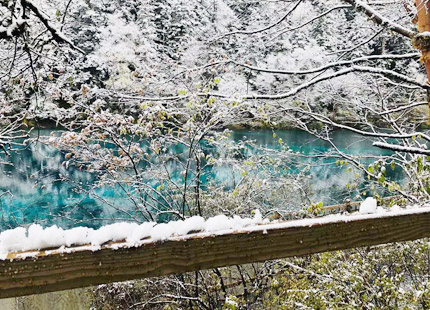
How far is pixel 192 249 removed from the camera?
832 mm

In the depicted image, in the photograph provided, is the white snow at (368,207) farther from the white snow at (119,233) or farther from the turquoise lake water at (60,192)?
the turquoise lake water at (60,192)

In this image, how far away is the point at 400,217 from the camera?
103 centimetres

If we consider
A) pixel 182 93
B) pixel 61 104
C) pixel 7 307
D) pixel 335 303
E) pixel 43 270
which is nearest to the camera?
pixel 43 270

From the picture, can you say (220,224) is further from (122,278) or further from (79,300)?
(79,300)

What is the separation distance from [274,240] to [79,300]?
4263 mm

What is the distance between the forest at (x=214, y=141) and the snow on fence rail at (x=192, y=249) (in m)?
0.01

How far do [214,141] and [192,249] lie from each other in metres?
3.46

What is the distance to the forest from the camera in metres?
2.20

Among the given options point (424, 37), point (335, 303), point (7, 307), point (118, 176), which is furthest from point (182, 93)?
point (7, 307)

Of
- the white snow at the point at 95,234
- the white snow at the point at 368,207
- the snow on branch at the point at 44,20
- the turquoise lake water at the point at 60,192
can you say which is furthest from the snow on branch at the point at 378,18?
the turquoise lake water at the point at 60,192

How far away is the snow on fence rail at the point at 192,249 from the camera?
28.8 inches

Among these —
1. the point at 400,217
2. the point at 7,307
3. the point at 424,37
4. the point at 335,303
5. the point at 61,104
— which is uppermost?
the point at 61,104

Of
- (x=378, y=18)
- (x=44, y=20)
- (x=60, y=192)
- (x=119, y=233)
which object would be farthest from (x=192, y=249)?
(x=60, y=192)

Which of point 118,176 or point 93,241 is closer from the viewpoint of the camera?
point 93,241
